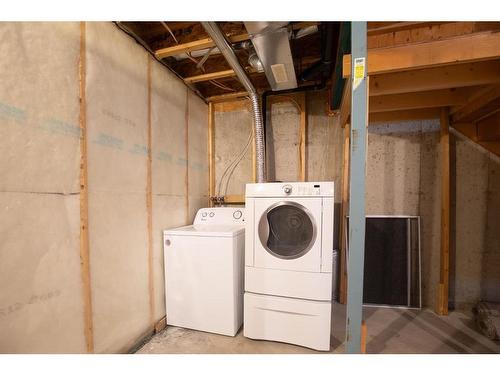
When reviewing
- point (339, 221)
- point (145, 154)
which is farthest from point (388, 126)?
point (145, 154)

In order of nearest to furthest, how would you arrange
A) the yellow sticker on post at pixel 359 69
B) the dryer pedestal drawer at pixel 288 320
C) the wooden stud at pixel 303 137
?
the yellow sticker on post at pixel 359 69 → the dryer pedestal drawer at pixel 288 320 → the wooden stud at pixel 303 137

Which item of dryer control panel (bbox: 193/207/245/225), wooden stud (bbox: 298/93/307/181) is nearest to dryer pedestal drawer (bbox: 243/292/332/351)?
dryer control panel (bbox: 193/207/245/225)

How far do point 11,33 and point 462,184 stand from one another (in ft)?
11.9

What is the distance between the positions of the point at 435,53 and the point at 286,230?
1.48 meters

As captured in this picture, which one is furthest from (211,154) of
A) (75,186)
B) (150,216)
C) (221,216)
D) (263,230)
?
(75,186)

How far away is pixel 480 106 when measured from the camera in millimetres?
1814

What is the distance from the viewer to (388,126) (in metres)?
2.44

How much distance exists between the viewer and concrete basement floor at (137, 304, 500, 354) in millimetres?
1669

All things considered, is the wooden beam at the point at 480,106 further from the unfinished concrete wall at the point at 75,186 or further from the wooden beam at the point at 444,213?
the unfinished concrete wall at the point at 75,186

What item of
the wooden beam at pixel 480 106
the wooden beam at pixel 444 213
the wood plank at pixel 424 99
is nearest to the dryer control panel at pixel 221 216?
the wood plank at pixel 424 99

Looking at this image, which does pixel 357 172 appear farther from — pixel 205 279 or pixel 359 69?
pixel 205 279

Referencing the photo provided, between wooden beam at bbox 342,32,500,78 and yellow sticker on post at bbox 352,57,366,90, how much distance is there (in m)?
0.13

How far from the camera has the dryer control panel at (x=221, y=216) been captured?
7.38 ft

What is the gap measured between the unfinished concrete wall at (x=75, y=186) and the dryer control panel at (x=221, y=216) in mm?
381
